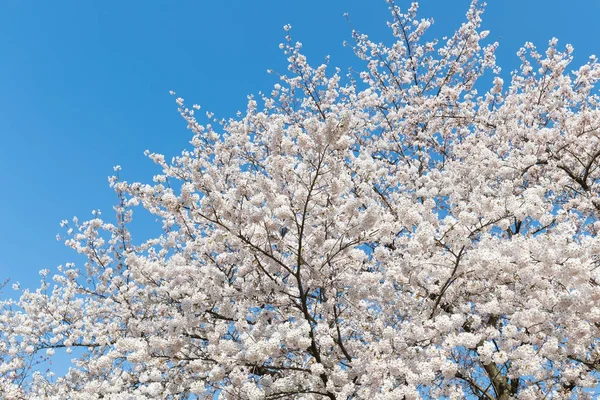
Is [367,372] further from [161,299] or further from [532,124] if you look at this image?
[532,124]

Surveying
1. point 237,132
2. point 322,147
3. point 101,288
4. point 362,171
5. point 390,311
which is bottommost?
point 390,311

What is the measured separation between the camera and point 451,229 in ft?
18.3

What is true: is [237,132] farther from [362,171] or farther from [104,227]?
[362,171]

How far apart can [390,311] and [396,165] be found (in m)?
4.96

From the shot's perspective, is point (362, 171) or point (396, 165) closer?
point (362, 171)

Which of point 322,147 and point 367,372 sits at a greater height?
point 322,147

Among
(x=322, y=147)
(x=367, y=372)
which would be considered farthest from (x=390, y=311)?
(x=322, y=147)

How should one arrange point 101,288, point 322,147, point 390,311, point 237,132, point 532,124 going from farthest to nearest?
point 237,132 < point 101,288 < point 532,124 < point 390,311 < point 322,147

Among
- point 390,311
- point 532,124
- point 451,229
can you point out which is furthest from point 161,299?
point 532,124

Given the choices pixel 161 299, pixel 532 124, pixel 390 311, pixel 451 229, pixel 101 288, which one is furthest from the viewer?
pixel 101 288

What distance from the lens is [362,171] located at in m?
6.49

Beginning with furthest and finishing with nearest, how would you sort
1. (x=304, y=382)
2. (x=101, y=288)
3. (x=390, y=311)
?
(x=101, y=288)
(x=390, y=311)
(x=304, y=382)

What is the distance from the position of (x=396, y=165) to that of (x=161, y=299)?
618 centimetres

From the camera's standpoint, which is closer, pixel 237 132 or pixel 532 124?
pixel 532 124
